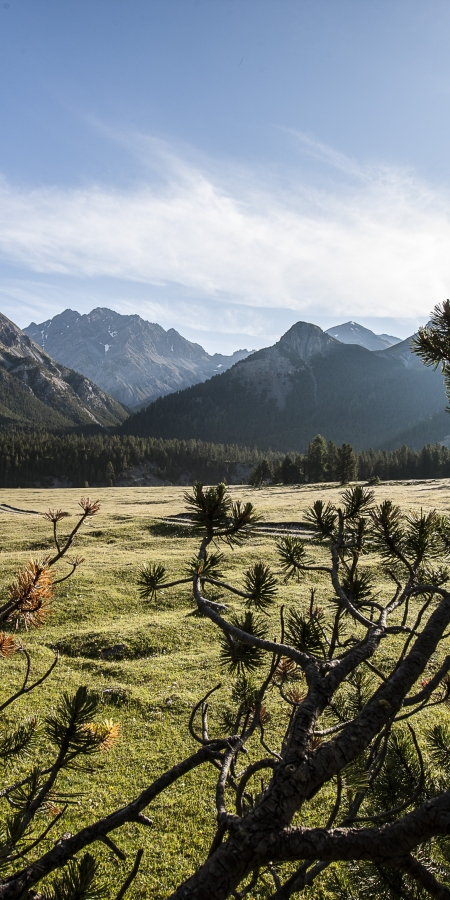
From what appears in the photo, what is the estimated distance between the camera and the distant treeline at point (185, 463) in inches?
4272

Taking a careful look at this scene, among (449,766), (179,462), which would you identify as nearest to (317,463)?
(179,462)

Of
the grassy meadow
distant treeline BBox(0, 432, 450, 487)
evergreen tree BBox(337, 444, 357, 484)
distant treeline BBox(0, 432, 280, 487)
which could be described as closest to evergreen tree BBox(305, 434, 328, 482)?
distant treeline BBox(0, 432, 450, 487)

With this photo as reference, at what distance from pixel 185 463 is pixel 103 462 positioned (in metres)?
35.0

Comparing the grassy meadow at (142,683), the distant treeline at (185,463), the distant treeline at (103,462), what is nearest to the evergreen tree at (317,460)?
the distant treeline at (185,463)

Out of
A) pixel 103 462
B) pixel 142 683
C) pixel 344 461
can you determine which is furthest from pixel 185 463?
pixel 142 683

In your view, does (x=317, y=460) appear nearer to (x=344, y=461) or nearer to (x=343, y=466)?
(x=343, y=466)

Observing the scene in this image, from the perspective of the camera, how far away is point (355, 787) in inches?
85.6

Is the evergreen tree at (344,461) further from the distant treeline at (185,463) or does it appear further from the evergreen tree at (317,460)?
the evergreen tree at (317,460)

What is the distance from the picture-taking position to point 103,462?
161 meters

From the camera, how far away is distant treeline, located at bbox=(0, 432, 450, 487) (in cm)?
10850

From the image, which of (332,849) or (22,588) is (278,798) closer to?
(332,849)

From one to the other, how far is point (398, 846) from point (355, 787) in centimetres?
93

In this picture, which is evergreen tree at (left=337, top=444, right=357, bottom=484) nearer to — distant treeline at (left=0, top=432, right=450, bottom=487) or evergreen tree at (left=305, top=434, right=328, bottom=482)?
distant treeline at (left=0, top=432, right=450, bottom=487)

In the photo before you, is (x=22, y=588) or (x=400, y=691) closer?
(x=400, y=691)
